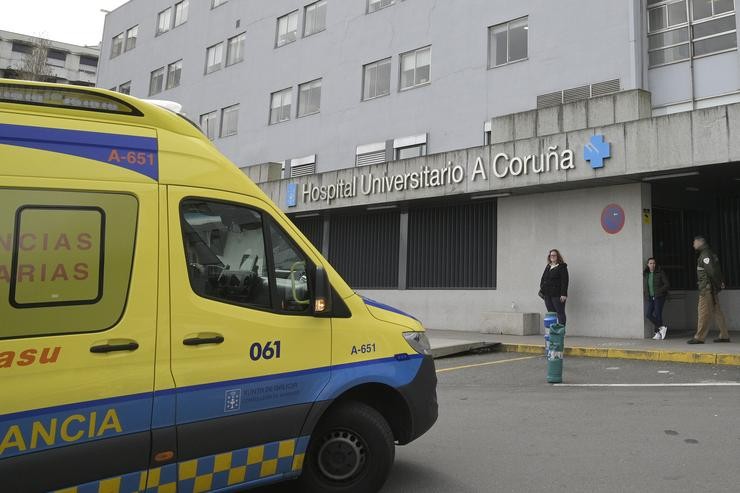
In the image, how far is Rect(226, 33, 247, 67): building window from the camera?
26641 mm

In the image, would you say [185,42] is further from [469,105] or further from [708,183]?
[708,183]

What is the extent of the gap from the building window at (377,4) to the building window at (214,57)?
9.07 m

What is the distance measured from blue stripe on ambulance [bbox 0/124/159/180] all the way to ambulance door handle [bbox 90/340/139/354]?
93 centimetres

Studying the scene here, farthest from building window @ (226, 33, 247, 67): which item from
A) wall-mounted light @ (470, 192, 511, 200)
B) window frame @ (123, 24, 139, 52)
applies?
wall-mounted light @ (470, 192, 511, 200)

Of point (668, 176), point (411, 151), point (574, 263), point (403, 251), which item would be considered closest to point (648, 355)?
point (574, 263)

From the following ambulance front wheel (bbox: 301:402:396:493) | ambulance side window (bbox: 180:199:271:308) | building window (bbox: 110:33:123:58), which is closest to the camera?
ambulance side window (bbox: 180:199:271:308)

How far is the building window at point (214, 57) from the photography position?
2778cm

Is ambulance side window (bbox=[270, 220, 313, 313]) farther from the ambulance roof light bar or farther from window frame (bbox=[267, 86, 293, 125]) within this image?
window frame (bbox=[267, 86, 293, 125])

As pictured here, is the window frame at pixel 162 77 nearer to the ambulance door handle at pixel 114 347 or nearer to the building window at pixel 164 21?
the building window at pixel 164 21

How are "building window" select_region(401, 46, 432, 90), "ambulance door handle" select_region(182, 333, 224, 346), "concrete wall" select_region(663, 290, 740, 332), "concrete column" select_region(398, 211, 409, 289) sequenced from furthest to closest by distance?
"building window" select_region(401, 46, 432, 90) < "concrete column" select_region(398, 211, 409, 289) < "concrete wall" select_region(663, 290, 740, 332) < "ambulance door handle" select_region(182, 333, 224, 346)

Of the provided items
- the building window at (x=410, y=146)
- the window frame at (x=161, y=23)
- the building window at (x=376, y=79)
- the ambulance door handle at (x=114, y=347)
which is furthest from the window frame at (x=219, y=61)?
the ambulance door handle at (x=114, y=347)

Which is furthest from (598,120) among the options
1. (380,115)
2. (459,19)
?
(380,115)

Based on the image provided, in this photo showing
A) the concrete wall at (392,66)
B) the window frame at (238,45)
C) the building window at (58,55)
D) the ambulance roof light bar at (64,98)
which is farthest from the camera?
the building window at (58,55)

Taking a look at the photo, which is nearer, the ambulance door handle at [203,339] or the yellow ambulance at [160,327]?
the yellow ambulance at [160,327]
